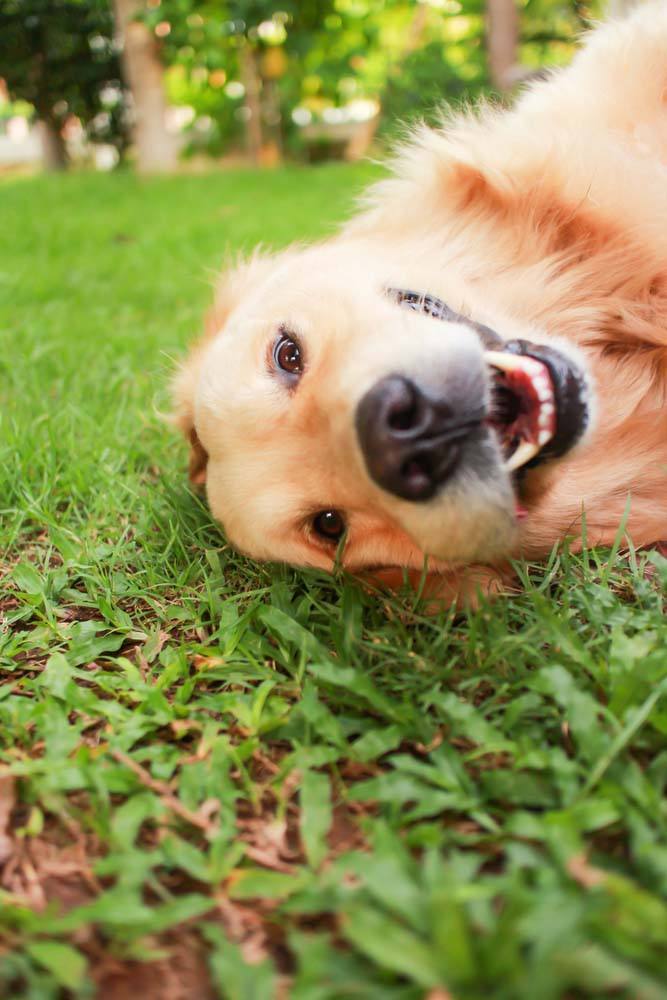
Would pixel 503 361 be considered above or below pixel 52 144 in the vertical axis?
Answer: above

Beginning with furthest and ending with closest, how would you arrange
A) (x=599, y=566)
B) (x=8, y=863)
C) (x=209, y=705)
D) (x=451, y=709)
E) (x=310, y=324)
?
1. (x=310, y=324)
2. (x=599, y=566)
3. (x=209, y=705)
4. (x=451, y=709)
5. (x=8, y=863)

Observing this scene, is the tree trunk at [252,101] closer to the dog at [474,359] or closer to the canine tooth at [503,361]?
the dog at [474,359]

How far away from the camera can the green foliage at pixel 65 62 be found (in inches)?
600

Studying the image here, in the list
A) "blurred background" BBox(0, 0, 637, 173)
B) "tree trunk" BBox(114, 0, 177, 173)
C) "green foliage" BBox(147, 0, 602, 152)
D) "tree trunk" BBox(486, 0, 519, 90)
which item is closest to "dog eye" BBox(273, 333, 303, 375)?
"tree trunk" BBox(486, 0, 519, 90)

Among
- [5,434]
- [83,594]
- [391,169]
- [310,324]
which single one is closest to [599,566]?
[310,324]

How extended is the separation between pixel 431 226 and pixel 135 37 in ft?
40.8

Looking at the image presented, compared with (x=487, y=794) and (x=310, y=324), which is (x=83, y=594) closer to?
(x=310, y=324)

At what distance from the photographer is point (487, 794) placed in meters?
1.29

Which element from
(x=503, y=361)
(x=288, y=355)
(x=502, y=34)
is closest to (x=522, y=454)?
(x=503, y=361)

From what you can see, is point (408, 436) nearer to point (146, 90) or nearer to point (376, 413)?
point (376, 413)

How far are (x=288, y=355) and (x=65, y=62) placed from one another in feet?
55.9

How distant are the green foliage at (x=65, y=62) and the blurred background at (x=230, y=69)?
0.02m

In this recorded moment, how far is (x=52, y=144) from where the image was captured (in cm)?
1716

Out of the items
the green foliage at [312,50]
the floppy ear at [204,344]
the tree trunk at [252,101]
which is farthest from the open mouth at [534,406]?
the tree trunk at [252,101]
